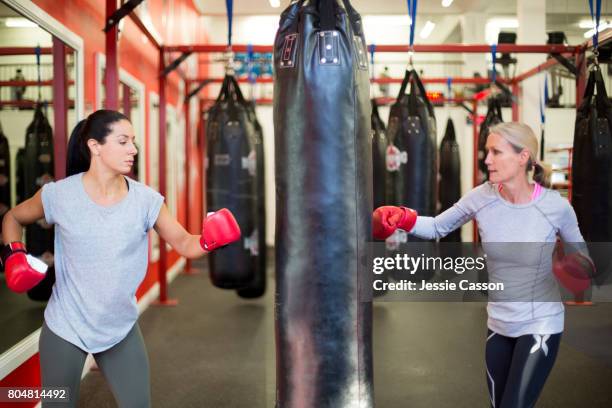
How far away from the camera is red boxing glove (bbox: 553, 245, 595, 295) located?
180 cm

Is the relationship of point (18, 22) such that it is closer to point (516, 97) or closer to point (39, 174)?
point (39, 174)

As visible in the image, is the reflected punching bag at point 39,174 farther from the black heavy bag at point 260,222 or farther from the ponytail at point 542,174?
the ponytail at point 542,174

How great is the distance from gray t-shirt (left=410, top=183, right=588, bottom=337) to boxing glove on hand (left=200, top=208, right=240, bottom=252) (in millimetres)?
880

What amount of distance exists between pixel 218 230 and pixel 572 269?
119 cm

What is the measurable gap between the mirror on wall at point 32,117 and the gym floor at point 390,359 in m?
0.60

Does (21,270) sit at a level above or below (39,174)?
below

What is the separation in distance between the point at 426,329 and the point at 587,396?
1.50 meters

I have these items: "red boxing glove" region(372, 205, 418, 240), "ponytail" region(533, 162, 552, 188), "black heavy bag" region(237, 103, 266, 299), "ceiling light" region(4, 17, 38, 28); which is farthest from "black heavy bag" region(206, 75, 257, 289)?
"ponytail" region(533, 162, 552, 188)

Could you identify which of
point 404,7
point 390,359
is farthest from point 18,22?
point 404,7

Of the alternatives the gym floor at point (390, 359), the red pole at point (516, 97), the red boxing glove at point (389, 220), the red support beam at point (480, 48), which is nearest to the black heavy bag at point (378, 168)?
the red support beam at point (480, 48)

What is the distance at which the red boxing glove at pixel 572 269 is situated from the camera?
1.80 m

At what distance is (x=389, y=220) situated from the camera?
189cm

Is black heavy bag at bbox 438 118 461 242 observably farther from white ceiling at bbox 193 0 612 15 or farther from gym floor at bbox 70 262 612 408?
white ceiling at bbox 193 0 612 15

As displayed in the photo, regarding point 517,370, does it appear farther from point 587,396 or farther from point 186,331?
point 186,331
